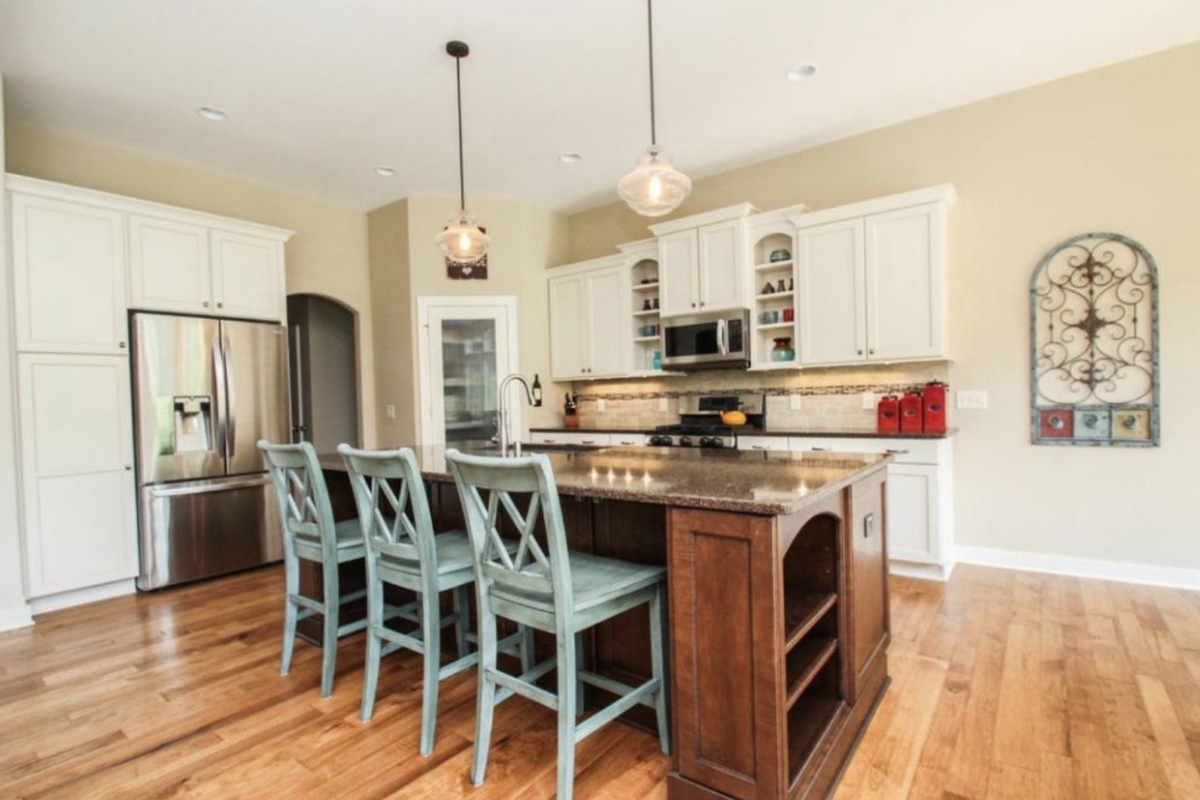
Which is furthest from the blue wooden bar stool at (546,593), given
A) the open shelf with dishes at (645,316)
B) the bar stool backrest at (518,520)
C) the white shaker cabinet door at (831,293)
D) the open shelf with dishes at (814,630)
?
the open shelf with dishes at (645,316)

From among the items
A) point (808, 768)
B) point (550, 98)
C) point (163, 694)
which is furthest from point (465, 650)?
point (550, 98)

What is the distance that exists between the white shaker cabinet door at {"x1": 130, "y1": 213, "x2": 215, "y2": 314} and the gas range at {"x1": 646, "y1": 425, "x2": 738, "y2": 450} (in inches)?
126

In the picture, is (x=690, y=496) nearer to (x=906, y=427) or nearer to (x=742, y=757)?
(x=742, y=757)

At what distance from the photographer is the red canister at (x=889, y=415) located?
3.82m

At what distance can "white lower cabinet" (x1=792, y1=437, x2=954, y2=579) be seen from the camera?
11.5ft

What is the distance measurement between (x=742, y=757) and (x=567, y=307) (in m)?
4.39

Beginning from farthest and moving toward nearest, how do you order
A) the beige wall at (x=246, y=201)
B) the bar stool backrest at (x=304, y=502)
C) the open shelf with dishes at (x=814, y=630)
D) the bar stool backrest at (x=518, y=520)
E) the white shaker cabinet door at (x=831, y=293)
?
the white shaker cabinet door at (x=831, y=293) < the beige wall at (x=246, y=201) < the bar stool backrest at (x=304, y=502) < the open shelf with dishes at (x=814, y=630) < the bar stool backrest at (x=518, y=520)

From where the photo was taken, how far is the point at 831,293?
13.3 ft

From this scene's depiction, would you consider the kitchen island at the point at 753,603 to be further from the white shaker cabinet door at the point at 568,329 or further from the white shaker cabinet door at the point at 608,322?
the white shaker cabinet door at the point at 568,329

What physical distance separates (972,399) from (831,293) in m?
1.11

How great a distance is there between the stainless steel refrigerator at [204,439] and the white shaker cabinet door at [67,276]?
0.61 feet

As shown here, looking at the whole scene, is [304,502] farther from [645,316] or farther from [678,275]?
[645,316]

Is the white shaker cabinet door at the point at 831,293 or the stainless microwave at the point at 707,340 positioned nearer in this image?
the white shaker cabinet door at the point at 831,293

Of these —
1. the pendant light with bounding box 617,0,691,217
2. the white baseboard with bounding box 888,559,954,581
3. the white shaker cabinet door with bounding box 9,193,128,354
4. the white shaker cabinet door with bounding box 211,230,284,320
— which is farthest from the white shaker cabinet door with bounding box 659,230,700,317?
the white shaker cabinet door with bounding box 9,193,128,354
